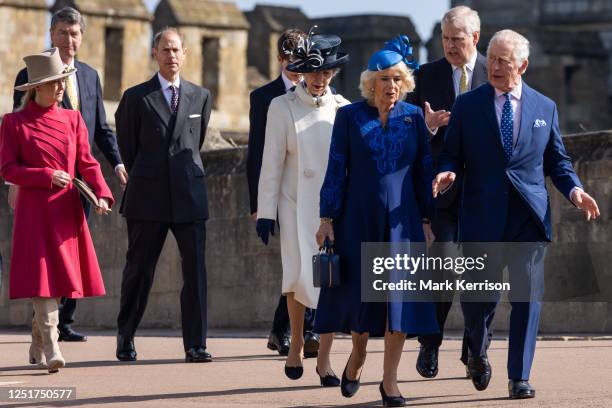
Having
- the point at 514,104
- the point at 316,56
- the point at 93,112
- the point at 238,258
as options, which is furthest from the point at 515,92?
the point at 238,258

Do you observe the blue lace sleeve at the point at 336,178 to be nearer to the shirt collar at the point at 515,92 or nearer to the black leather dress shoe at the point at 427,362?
the shirt collar at the point at 515,92

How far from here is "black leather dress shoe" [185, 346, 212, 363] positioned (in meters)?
12.2

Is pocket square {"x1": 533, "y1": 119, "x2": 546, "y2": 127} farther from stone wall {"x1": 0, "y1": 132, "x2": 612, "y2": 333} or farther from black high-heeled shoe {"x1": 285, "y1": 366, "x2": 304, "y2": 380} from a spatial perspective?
stone wall {"x1": 0, "y1": 132, "x2": 612, "y2": 333}

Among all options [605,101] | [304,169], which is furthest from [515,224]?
[605,101]

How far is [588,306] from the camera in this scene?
13.9 m

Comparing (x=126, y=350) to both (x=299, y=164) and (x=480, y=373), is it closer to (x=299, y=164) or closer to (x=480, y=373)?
Result: (x=299, y=164)

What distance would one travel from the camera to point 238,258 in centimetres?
1577

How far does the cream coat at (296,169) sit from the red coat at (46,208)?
3.28ft

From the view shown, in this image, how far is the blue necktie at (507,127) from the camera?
1032cm

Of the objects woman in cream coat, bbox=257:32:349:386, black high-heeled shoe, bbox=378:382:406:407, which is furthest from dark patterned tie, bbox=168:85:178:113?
black high-heeled shoe, bbox=378:382:406:407

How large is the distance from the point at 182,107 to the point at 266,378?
2.17 meters

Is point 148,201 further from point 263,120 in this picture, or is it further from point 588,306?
point 588,306

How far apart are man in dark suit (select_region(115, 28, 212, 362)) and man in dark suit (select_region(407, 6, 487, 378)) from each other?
1575 millimetres

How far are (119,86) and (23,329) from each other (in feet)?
68.1
